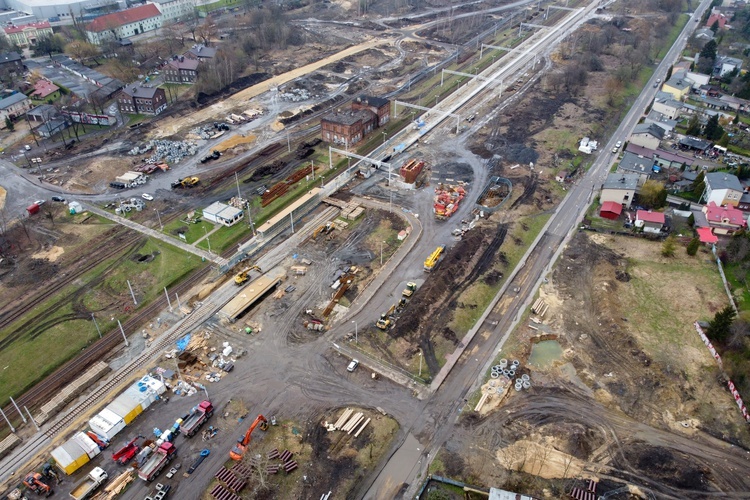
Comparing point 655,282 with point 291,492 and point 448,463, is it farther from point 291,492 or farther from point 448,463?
point 291,492

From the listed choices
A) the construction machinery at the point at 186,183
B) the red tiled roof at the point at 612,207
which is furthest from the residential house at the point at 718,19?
the construction machinery at the point at 186,183

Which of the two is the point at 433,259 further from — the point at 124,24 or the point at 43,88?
the point at 124,24

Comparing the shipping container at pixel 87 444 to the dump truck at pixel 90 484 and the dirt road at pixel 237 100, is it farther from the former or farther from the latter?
the dirt road at pixel 237 100

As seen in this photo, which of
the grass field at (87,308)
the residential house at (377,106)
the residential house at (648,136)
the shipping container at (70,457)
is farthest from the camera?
the residential house at (377,106)

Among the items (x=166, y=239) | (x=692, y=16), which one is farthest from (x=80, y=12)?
(x=692, y=16)

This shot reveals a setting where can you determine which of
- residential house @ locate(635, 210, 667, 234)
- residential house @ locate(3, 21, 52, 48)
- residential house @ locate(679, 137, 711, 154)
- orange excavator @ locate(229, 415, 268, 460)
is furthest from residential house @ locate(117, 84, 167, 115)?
residential house @ locate(679, 137, 711, 154)

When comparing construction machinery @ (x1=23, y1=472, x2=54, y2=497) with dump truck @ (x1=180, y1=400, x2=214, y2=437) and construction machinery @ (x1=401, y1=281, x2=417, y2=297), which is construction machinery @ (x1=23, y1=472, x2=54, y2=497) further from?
construction machinery @ (x1=401, y1=281, x2=417, y2=297)
